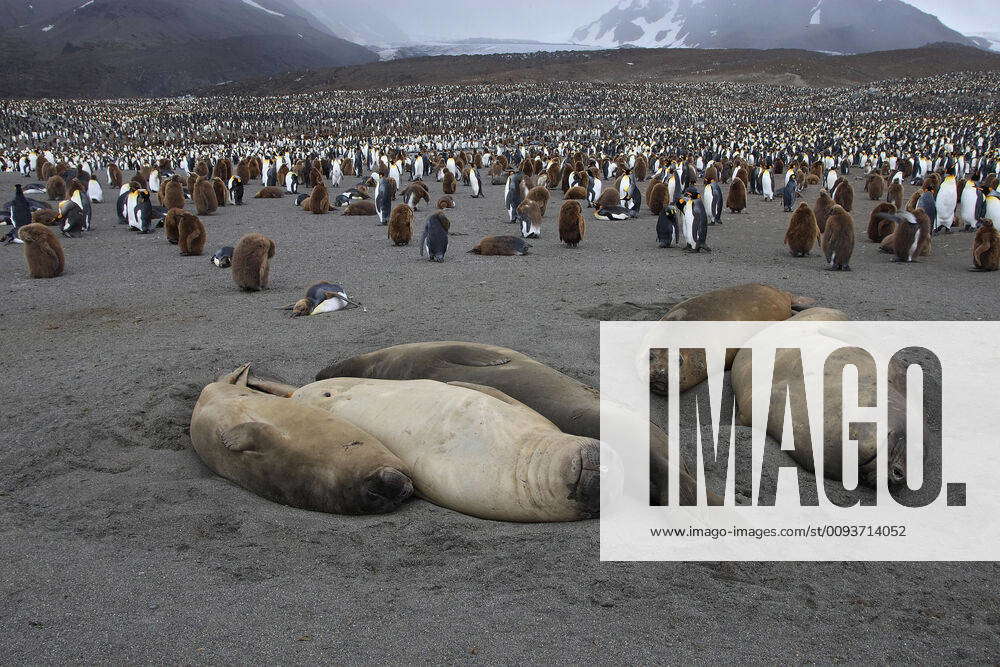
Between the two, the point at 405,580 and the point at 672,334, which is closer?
the point at 405,580

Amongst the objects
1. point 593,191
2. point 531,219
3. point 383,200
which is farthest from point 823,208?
point 383,200

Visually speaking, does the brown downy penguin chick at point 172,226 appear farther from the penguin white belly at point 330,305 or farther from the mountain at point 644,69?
the mountain at point 644,69

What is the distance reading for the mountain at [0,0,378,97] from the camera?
241ft

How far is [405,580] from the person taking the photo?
9.12 feet

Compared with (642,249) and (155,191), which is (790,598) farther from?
(155,191)

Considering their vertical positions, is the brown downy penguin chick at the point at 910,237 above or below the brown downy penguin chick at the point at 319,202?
below

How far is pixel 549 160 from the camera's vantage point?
24.7 m

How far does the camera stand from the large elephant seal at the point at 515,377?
334 centimetres

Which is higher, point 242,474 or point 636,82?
point 636,82

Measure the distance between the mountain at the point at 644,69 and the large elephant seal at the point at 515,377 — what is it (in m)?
64.9

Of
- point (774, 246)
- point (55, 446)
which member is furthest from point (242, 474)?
point (774, 246)

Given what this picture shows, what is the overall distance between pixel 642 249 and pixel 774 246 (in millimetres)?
2043

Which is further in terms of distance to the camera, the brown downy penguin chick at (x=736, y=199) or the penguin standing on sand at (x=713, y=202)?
the brown downy penguin chick at (x=736, y=199)

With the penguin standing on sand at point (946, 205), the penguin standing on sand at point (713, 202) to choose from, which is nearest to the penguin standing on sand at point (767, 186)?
the penguin standing on sand at point (713, 202)
